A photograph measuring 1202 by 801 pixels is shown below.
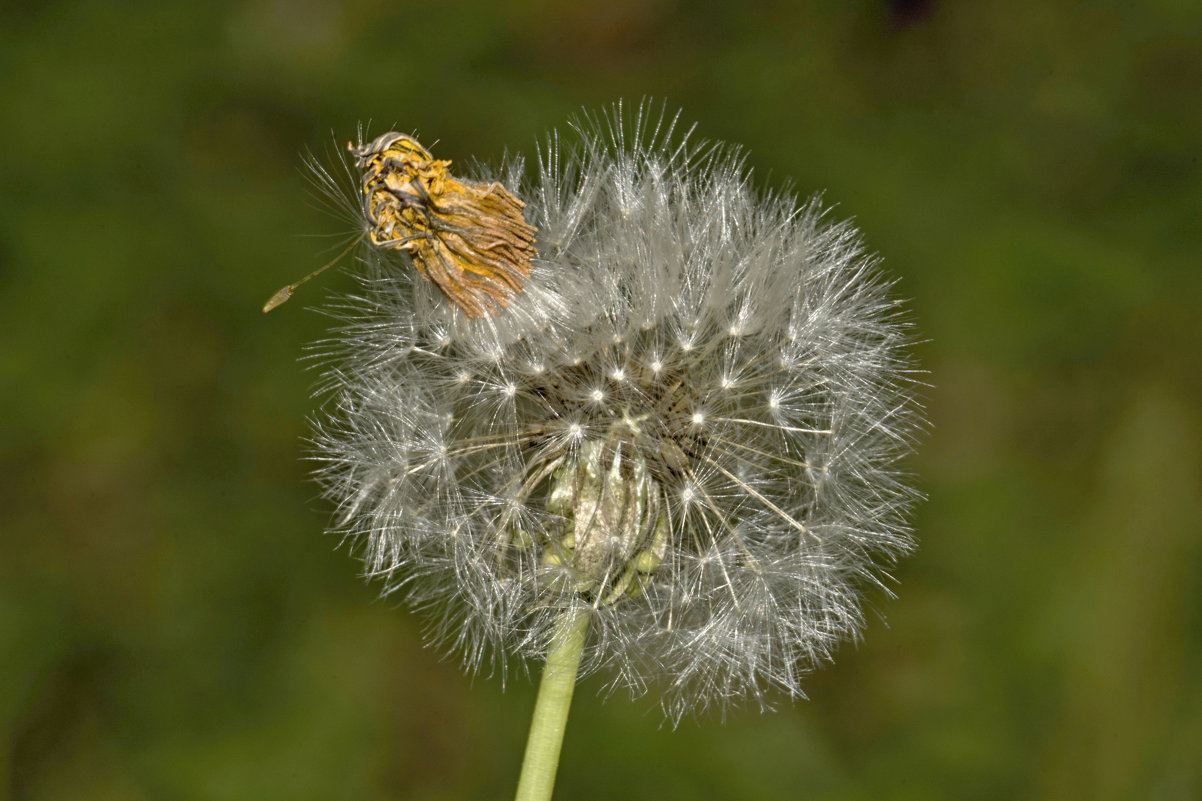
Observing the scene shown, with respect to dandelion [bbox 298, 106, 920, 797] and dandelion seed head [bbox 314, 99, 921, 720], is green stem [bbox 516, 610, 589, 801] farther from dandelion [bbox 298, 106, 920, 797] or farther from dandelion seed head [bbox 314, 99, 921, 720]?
dandelion seed head [bbox 314, 99, 921, 720]

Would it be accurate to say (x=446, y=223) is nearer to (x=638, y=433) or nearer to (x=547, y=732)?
(x=638, y=433)

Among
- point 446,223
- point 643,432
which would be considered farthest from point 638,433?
point 446,223

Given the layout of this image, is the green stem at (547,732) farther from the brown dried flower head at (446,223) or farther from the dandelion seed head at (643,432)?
the brown dried flower head at (446,223)

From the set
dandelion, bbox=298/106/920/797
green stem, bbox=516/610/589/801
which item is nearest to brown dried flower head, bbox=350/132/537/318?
dandelion, bbox=298/106/920/797

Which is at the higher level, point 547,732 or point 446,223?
point 446,223

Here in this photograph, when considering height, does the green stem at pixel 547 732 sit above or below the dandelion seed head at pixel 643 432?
below

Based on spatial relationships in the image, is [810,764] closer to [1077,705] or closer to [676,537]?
[1077,705]

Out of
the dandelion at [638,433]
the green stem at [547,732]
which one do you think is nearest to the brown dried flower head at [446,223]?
the dandelion at [638,433]
